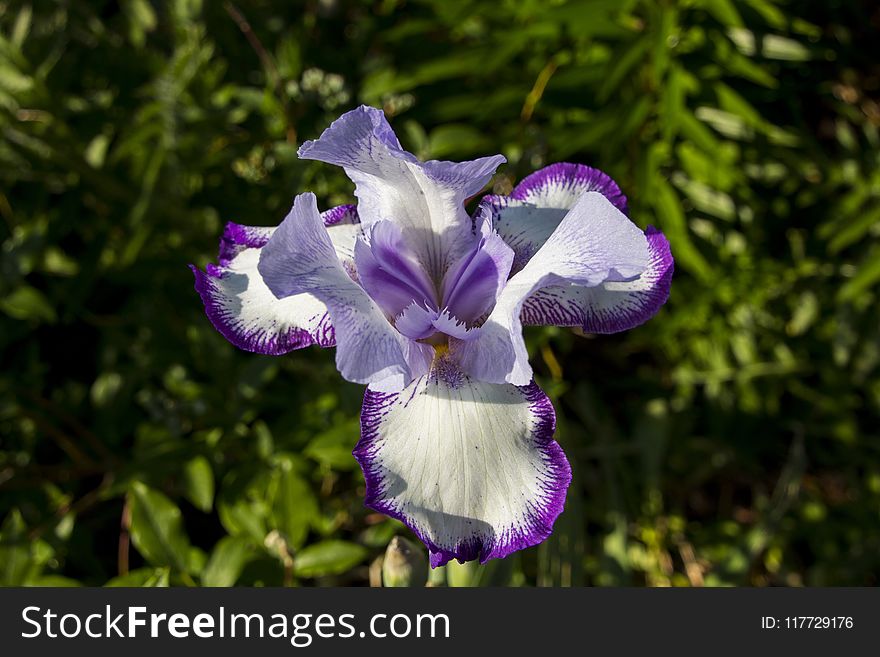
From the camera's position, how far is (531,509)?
3.32ft

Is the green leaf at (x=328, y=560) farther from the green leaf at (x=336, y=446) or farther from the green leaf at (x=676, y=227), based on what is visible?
the green leaf at (x=676, y=227)

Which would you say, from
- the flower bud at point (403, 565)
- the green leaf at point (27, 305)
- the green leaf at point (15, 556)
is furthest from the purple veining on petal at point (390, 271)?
the green leaf at point (27, 305)

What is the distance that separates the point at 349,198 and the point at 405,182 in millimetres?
648

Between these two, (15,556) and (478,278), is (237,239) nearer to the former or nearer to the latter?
(478,278)

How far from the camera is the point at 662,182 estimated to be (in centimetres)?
200

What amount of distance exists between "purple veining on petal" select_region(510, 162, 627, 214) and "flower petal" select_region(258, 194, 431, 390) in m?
0.33

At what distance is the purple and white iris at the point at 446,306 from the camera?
0.95 metres

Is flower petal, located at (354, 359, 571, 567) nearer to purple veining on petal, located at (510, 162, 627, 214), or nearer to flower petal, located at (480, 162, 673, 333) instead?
flower petal, located at (480, 162, 673, 333)

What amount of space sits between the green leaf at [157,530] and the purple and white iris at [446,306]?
57cm

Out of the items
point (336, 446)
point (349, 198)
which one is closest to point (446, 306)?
point (336, 446)

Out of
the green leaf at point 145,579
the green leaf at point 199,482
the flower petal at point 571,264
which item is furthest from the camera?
the green leaf at point 199,482

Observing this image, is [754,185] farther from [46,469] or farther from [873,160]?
[46,469]

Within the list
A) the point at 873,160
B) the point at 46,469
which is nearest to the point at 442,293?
the point at 46,469

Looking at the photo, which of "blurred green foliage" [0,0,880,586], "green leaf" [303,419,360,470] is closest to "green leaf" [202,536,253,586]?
"blurred green foliage" [0,0,880,586]
